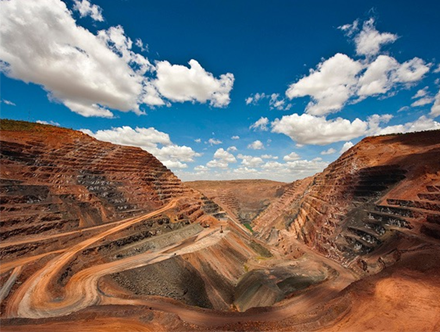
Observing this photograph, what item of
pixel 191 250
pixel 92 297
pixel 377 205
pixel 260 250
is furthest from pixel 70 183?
pixel 377 205

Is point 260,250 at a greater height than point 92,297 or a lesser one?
lesser

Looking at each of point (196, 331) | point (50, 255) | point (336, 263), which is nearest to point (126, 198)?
point (50, 255)

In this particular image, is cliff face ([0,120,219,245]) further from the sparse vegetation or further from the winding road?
the sparse vegetation

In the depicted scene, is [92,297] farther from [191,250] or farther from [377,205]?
[377,205]

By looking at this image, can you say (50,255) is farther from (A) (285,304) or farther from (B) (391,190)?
(B) (391,190)

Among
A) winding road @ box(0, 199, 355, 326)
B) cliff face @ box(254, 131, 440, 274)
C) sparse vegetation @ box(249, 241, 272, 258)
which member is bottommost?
sparse vegetation @ box(249, 241, 272, 258)

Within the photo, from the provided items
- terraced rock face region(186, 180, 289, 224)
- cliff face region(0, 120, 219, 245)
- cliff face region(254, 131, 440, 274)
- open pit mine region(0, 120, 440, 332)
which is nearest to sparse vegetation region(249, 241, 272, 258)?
open pit mine region(0, 120, 440, 332)
